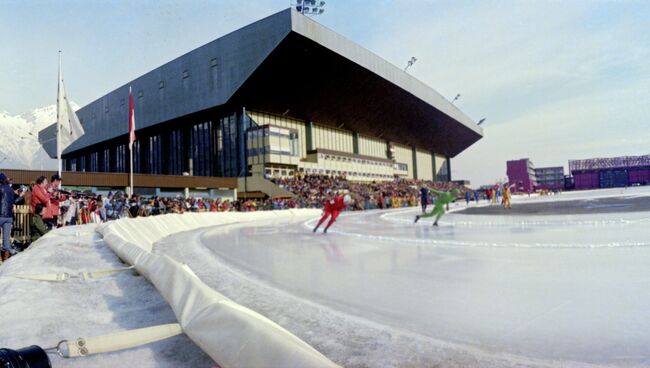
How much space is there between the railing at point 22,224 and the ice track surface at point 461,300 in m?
6.02

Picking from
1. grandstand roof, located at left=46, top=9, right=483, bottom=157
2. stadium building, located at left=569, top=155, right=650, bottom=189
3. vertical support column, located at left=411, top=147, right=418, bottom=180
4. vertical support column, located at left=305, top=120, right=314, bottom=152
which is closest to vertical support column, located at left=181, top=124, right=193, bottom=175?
grandstand roof, located at left=46, top=9, right=483, bottom=157

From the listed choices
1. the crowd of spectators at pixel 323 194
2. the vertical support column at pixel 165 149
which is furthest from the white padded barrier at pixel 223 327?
the vertical support column at pixel 165 149

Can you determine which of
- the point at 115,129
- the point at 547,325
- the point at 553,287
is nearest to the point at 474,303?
the point at 547,325

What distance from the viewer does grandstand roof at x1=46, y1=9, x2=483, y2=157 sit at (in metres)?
37.1

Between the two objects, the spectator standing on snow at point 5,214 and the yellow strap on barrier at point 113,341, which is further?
the spectator standing on snow at point 5,214

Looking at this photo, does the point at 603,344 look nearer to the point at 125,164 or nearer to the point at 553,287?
the point at 553,287

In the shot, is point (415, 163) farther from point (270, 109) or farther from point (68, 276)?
point (68, 276)

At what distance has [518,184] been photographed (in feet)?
233

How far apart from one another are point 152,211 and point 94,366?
17748 mm

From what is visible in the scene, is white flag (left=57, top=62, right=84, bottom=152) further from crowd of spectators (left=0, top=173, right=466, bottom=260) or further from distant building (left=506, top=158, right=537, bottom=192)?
distant building (left=506, top=158, right=537, bottom=192)

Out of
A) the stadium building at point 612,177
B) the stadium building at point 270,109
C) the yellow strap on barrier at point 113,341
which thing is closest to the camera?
the yellow strap on barrier at point 113,341

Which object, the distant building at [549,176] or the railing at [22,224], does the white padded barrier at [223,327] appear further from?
the distant building at [549,176]

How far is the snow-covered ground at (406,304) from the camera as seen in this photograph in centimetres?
218

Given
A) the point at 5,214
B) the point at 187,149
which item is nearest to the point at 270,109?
the point at 187,149
